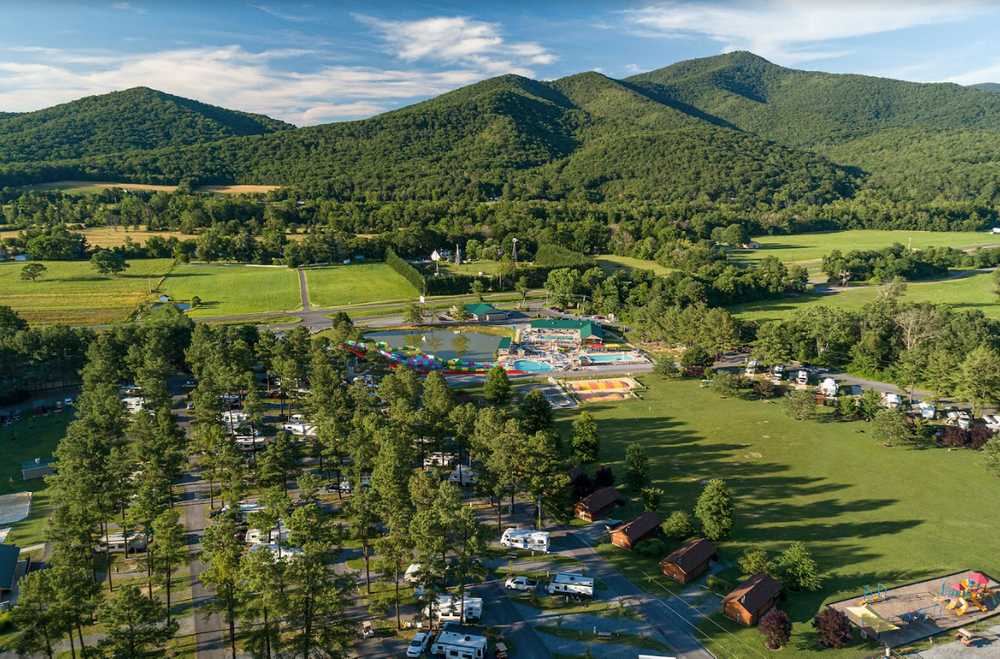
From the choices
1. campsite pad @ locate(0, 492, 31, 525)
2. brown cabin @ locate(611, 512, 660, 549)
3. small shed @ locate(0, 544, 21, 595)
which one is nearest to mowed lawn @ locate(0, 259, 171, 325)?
campsite pad @ locate(0, 492, 31, 525)

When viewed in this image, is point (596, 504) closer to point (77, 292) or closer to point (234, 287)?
point (234, 287)

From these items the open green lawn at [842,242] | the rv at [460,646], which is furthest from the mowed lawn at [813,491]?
the open green lawn at [842,242]

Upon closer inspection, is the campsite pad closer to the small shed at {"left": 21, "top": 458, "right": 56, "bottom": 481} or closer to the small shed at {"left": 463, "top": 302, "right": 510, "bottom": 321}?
the small shed at {"left": 21, "top": 458, "right": 56, "bottom": 481}

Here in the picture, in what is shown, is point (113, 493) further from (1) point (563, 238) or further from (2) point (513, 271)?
(1) point (563, 238)

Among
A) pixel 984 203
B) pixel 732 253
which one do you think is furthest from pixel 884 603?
pixel 984 203

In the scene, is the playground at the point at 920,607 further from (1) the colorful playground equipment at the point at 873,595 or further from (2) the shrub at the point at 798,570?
(2) the shrub at the point at 798,570

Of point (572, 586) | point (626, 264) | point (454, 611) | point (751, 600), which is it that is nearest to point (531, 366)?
point (572, 586)
